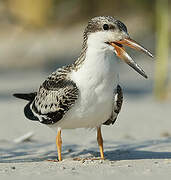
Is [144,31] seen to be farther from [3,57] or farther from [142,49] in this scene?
[142,49]

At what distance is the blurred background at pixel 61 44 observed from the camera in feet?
37.7

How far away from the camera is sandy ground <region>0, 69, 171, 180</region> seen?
4.66 meters

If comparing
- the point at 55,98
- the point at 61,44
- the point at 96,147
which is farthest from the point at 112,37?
the point at 61,44

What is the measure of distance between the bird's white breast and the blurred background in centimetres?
314

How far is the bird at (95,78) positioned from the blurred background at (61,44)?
302 cm

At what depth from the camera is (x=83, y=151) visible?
6285 millimetres

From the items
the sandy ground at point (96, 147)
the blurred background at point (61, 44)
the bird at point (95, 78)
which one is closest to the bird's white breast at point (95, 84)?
the bird at point (95, 78)

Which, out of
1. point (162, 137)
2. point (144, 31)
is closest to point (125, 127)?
point (162, 137)

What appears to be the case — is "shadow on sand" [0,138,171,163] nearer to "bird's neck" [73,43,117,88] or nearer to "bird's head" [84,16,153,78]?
"bird's neck" [73,43,117,88]

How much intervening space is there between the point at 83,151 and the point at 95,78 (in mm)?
1484

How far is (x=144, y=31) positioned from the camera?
2214 cm

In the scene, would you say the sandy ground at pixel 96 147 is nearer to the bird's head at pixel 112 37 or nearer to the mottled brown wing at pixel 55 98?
the mottled brown wing at pixel 55 98

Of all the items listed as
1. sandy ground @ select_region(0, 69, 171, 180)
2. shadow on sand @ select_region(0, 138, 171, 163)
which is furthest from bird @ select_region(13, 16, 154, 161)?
shadow on sand @ select_region(0, 138, 171, 163)

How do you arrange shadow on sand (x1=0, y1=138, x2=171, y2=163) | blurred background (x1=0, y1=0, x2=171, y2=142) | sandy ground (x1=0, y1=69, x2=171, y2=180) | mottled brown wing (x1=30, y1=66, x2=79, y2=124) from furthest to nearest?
1. blurred background (x1=0, y1=0, x2=171, y2=142)
2. shadow on sand (x1=0, y1=138, x2=171, y2=163)
3. mottled brown wing (x1=30, y1=66, x2=79, y2=124)
4. sandy ground (x1=0, y1=69, x2=171, y2=180)
